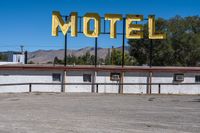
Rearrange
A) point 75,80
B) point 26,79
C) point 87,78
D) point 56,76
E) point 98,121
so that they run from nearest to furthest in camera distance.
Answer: point 98,121
point 26,79
point 56,76
point 75,80
point 87,78

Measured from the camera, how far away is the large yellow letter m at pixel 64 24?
4478 cm

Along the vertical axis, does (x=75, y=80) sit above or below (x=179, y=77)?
A: below

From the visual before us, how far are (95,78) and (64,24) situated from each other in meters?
5.77

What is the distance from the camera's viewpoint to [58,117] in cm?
1716

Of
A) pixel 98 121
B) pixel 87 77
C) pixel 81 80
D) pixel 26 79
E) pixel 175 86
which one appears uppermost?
pixel 87 77

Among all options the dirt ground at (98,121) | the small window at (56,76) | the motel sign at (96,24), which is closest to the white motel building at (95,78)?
the small window at (56,76)

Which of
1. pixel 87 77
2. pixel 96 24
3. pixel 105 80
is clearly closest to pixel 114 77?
pixel 105 80

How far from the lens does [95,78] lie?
4456cm

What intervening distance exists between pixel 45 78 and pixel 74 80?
2687 millimetres

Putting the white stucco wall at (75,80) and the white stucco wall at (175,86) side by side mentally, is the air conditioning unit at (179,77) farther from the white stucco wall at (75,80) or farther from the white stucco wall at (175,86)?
the white stucco wall at (75,80)

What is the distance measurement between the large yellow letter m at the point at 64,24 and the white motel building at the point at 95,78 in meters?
3.37

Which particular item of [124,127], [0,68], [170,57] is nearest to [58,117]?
[124,127]

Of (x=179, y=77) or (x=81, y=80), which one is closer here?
(x=81, y=80)

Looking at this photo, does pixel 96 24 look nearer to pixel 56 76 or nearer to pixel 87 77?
pixel 87 77
